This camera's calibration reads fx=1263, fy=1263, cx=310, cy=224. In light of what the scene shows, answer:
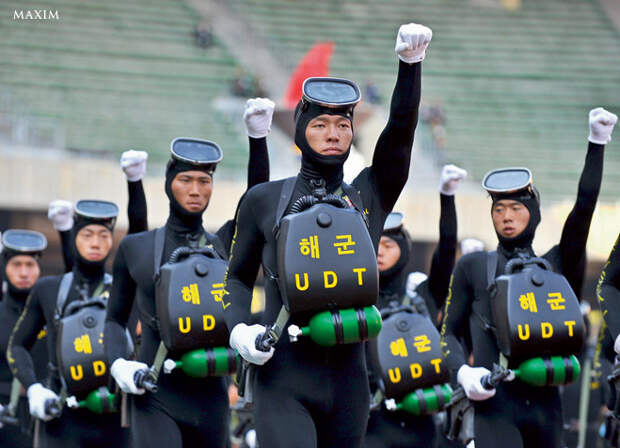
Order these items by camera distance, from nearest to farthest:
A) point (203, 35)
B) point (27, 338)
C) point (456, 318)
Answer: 1. point (456, 318)
2. point (27, 338)
3. point (203, 35)

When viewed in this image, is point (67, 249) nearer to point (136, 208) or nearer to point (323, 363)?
point (136, 208)

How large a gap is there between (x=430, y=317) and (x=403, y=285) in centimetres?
31

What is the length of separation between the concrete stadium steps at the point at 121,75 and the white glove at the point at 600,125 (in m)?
19.2

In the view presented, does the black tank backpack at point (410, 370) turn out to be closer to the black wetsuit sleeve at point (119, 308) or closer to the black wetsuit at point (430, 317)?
the black wetsuit at point (430, 317)

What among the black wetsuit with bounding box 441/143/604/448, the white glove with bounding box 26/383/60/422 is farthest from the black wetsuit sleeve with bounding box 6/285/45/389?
the black wetsuit with bounding box 441/143/604/448

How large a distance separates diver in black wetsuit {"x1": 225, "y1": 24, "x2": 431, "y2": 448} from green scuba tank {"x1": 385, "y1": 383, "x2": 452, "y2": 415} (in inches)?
102

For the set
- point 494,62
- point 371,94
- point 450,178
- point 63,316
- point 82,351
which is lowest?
point 371,94

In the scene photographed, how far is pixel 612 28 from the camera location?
131ft

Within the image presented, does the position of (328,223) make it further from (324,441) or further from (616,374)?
(616,374)

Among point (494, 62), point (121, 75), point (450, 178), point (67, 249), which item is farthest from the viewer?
point (494, 62)

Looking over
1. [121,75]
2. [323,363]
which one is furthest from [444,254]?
[121,75]

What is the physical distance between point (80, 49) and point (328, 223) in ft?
94.9

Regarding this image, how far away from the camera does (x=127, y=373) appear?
6.53 metres

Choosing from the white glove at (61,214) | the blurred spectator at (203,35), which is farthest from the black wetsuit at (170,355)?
the blurred spectator at (203,35)
